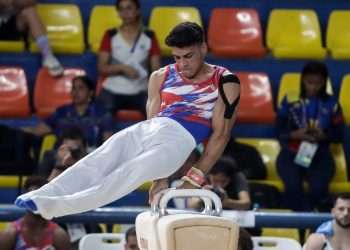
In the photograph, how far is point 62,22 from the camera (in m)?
11.0

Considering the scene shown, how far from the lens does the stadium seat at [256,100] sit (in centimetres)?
1029

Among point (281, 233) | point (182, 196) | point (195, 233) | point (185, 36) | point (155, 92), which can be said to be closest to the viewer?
point (195, 233)

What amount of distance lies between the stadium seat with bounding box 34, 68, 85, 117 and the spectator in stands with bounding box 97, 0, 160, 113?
0.37 m

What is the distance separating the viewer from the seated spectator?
9531mm

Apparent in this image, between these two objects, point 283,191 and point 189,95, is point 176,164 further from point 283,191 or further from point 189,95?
point 283,191

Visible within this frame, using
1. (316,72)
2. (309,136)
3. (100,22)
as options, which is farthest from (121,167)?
(100,22)

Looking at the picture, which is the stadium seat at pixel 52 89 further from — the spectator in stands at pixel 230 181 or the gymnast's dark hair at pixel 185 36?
the gymnast's dark hair at pixel 185 36

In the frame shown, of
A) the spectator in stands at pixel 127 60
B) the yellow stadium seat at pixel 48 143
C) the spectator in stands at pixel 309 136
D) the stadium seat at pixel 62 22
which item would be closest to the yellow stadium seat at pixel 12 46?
the stadium seat at pixel 62 22

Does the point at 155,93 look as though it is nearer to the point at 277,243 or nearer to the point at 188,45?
the point at 188,45

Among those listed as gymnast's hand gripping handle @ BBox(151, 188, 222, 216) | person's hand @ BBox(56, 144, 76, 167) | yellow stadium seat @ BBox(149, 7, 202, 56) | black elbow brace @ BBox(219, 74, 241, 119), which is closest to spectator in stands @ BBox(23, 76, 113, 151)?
person's hand @ BBox(56, 144, 76, 167)

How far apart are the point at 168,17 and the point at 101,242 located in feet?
11.4

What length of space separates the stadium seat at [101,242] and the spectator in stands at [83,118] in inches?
61.4

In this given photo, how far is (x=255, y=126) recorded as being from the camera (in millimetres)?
10258

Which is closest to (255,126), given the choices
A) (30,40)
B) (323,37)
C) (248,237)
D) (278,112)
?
(278,112)
